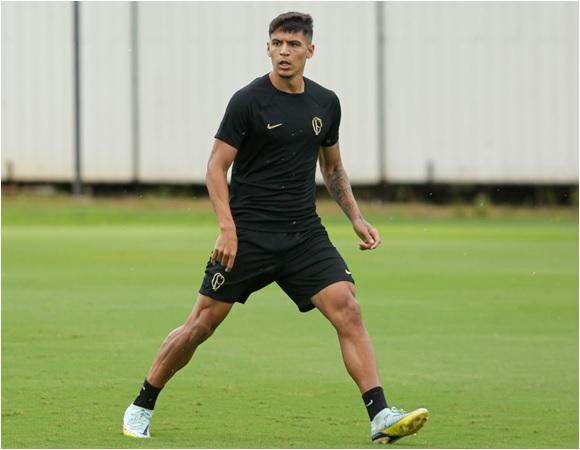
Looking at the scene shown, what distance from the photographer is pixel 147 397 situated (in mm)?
8719

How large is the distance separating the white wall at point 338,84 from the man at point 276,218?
26158mm

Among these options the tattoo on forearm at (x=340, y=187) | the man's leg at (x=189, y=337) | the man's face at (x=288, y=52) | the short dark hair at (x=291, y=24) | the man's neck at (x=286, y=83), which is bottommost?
the man's leg at (x=189, y=337)

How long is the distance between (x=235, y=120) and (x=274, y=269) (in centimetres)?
81

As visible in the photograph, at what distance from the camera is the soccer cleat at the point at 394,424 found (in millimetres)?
8062

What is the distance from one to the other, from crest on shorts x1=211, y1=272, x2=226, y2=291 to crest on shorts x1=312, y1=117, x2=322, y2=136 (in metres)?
0.88

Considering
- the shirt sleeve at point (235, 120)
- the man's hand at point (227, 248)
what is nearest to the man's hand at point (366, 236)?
the man's hand at point (227, 248)

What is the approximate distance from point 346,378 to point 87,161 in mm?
26552

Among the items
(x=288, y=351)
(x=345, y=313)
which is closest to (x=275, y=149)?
(x=345, y=313)

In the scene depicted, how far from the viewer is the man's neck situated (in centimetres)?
852

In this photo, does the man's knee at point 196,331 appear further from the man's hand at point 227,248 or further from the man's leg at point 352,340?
the man's leg at point 352,340

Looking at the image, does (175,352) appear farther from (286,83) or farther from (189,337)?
(286,83)

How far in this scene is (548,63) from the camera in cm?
3519

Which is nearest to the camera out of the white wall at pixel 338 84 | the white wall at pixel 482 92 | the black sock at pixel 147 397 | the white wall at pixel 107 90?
the black sock at pixel 147 397

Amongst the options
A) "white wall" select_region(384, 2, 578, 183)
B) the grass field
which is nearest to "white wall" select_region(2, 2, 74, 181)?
"white wall" select_region(384, 2, 578, 183)
